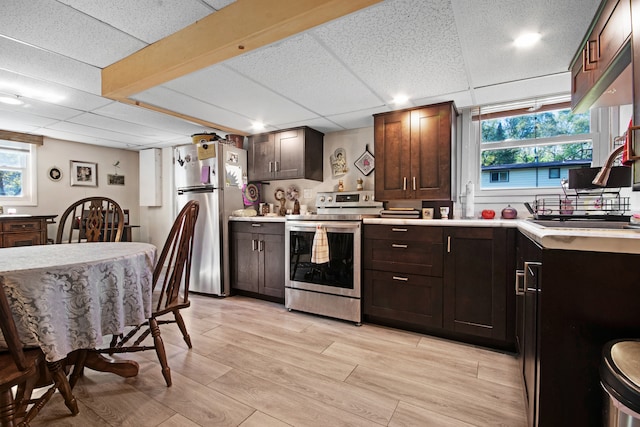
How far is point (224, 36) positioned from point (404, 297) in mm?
2311

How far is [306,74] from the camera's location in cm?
219

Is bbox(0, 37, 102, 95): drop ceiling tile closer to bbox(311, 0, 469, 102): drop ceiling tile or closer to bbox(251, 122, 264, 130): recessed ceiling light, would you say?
bbox(251, 122, 264, 130): recessed ceiling light

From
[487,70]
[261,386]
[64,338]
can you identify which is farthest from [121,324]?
[487,70]

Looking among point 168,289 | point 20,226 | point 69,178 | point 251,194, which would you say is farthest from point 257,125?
point 69,178

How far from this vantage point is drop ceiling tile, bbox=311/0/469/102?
153 cm

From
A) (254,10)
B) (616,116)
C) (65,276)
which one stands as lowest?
(65,276)

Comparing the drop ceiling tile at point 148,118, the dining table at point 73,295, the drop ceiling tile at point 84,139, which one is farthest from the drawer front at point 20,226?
the dining table at point 73,295

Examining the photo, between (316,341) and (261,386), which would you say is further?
(316,341)

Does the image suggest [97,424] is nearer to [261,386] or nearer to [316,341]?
[261,386]

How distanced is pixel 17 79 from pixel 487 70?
12.2ft

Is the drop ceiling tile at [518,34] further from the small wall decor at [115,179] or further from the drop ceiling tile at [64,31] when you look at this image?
the small wall decor at [115,179]

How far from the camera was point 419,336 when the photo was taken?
239cm

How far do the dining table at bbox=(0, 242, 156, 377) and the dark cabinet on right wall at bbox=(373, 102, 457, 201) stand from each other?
2256 mm

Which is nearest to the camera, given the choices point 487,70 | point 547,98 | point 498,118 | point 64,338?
point 64,338
